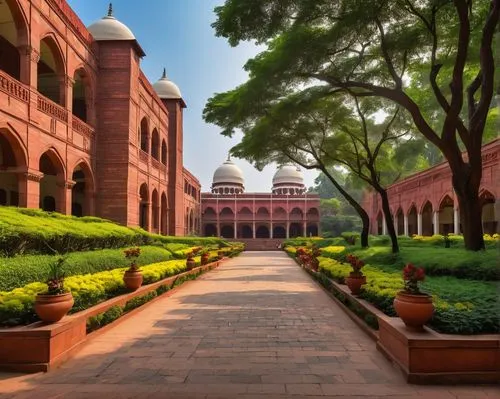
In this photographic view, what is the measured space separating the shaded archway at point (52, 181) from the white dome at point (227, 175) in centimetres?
4076

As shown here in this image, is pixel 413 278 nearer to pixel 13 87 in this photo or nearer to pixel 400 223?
pixel 13 87

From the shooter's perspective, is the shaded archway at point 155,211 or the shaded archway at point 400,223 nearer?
the shaded archway at point 155,211

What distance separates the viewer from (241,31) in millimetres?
9828

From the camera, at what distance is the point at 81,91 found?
66.1 ft

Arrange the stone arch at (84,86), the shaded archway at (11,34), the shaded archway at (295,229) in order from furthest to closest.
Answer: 1. the shaded archway at (295,229)
2. the stone arch at (84,86)
3. the shaded archway at (11,34)

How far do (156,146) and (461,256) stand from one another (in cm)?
2031

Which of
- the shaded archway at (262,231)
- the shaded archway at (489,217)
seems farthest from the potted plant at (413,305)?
the shaded archway at (262,231)

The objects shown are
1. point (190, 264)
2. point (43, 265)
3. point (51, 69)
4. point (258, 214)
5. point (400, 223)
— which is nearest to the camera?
point (43, 265)

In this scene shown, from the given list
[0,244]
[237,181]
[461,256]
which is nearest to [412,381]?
[461,256]

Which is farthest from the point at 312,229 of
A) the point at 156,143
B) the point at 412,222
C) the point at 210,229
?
the point at 156,143

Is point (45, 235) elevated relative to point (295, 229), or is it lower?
elevated

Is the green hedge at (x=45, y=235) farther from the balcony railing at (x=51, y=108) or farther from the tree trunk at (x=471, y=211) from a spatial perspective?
the tree trunk at (x=471, y=211)

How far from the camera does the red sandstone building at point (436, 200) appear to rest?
20500mm

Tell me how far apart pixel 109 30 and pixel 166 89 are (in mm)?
9520
